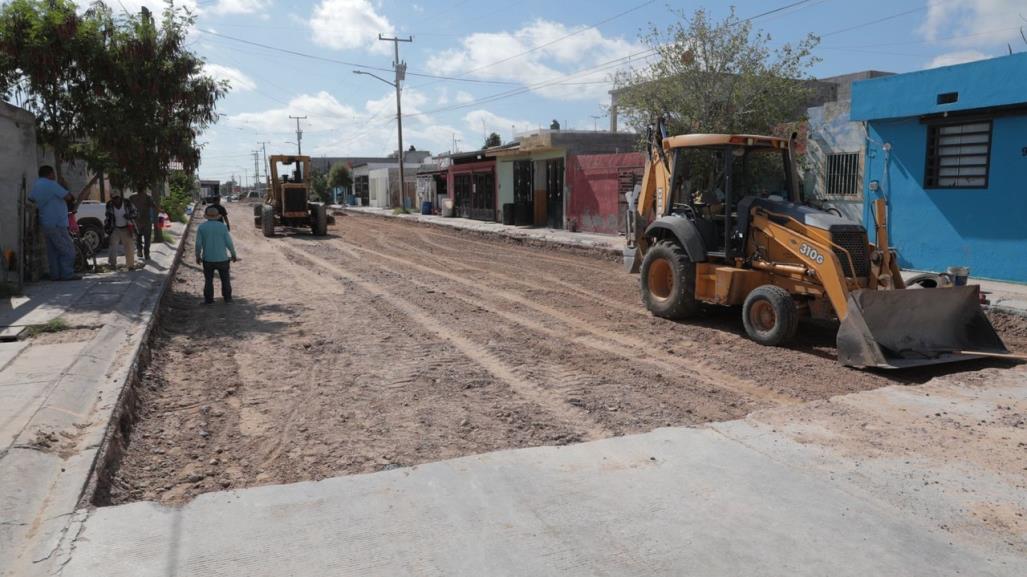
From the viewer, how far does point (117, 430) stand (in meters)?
5.38

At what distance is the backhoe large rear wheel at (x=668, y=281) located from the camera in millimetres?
9602

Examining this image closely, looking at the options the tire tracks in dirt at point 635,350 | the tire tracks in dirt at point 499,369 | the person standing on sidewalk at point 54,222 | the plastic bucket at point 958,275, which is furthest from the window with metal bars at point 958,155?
the person standing on sidewalk at point 54,222

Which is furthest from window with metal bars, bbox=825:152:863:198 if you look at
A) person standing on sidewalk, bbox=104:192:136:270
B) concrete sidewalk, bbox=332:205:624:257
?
person standing on sidewalk, bbox=104:192:136:270

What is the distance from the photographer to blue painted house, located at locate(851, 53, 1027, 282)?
12.4m

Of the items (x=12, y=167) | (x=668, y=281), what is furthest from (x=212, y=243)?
(x=668, y=281)

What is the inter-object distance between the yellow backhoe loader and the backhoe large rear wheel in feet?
0.05

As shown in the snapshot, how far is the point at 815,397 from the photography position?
665 cm

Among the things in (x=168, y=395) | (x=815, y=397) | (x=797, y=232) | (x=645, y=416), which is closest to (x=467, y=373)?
(x=645, y=416)

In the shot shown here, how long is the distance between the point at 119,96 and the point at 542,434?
11014 millimetres

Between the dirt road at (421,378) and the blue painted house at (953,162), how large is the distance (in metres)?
3.78

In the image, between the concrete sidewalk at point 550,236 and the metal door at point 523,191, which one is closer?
the concrete sidewalk at point 550,236

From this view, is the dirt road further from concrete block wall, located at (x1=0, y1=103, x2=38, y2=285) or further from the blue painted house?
the blue painted house

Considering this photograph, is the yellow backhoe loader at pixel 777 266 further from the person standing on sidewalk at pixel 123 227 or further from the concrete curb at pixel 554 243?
the person standing on sidewalk at pixel 123 227

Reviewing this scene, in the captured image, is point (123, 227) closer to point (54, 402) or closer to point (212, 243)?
point (212, 243)
